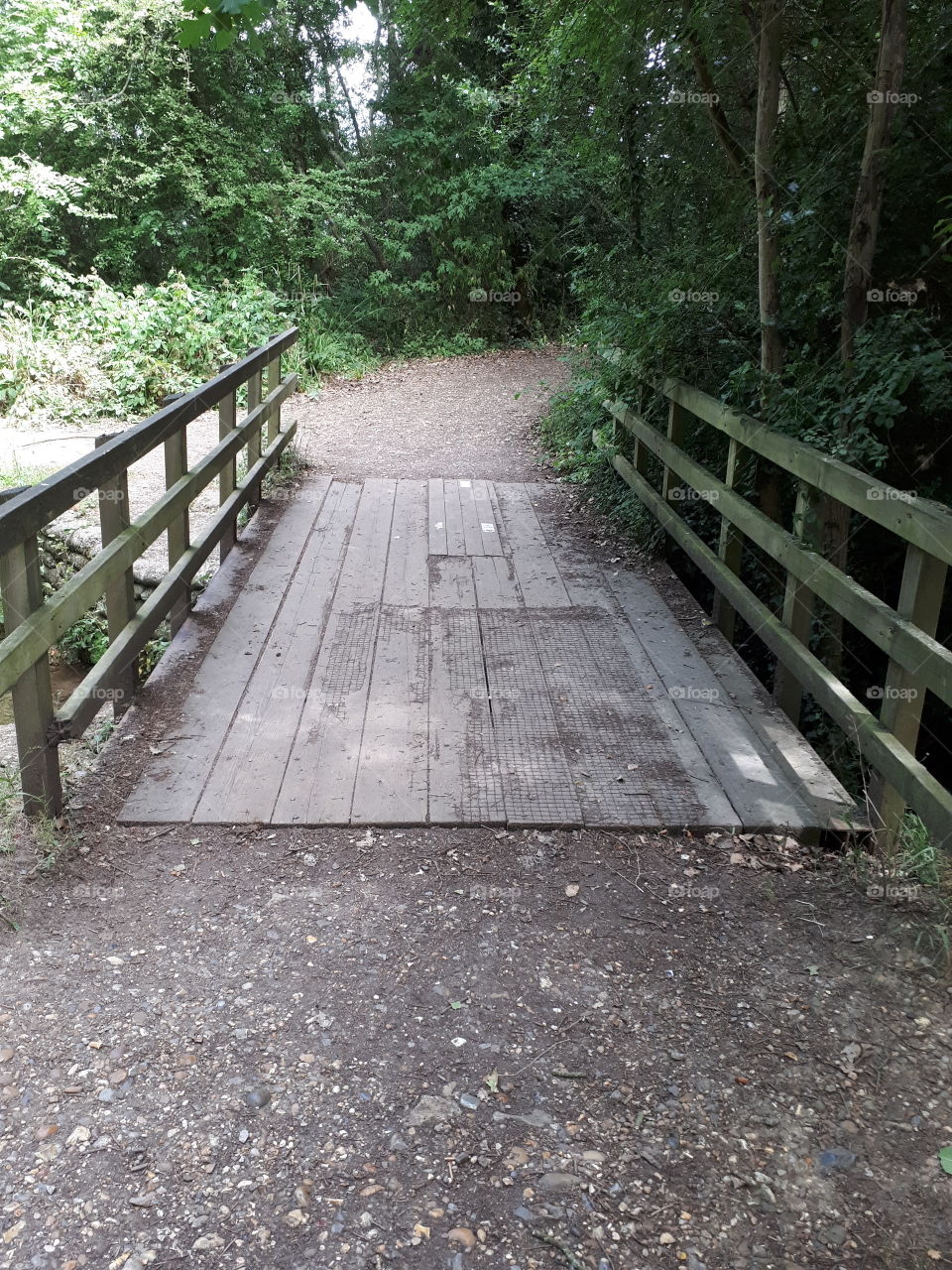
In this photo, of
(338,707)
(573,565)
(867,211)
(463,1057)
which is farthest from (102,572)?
(867,211)

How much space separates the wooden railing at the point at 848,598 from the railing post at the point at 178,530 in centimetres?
265

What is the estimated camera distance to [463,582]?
6.06 meters

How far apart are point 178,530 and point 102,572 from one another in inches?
55.4

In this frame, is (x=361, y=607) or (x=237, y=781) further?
(x=361, y=607)

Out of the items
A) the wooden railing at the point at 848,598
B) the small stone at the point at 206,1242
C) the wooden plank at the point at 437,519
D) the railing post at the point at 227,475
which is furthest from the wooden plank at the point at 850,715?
the railing post at the point at 227,475

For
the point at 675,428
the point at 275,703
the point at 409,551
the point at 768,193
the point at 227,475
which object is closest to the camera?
the point at 275,703

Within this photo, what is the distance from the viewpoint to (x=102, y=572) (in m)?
3.85

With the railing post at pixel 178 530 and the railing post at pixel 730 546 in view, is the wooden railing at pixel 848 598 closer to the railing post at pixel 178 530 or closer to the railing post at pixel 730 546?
the railing post at pixel 730 546

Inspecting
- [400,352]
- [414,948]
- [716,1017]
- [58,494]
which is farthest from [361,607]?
[400,352]

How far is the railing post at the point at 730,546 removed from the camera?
200 inches

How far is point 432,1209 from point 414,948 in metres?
0.89

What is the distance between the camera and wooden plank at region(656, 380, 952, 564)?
2.91 m

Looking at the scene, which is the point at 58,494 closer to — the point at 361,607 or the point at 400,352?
the point at 361,607

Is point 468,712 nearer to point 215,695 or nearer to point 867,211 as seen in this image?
point 215,695
